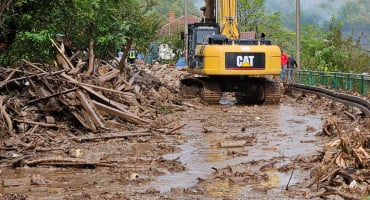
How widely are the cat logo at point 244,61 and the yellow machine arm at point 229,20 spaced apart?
219 centimetres

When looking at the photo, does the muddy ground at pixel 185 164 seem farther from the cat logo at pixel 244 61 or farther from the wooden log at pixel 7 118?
the cat logo at pixel 244 61

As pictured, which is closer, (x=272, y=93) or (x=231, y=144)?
(x=231, y=144)

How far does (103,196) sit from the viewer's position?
27.8ft

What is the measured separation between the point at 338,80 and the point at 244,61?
12.7 ft

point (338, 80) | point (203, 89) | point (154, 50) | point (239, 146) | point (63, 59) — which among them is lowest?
point (239, 146)

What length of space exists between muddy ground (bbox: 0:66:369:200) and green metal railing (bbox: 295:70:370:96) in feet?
12.5

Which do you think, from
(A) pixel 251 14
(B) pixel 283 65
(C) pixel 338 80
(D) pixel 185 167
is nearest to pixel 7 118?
(D) pixel 185 167

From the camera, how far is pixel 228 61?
2314cm

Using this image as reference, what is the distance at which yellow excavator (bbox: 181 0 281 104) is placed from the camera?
76.0ft

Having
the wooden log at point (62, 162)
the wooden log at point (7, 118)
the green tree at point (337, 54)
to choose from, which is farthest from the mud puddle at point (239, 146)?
the green tree at point (337, 54)

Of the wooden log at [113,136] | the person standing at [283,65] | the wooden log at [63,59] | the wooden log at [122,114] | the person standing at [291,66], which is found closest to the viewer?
the wooden log at [113,136]

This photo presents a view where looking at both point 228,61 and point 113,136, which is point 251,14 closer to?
point 228,61

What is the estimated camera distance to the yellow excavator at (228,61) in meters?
23.2

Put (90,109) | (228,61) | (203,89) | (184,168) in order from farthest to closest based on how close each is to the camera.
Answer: (203,89) → (228,61) → (90,109) → (184,168)
